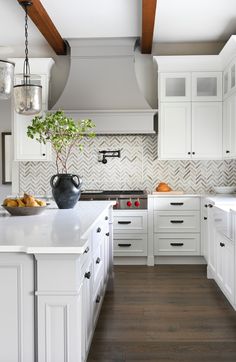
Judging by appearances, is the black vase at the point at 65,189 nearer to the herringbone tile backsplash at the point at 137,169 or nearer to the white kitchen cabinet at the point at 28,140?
the white kitchen cabinet at the point at 28,140

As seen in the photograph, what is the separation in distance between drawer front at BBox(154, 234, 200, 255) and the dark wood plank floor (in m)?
0.66

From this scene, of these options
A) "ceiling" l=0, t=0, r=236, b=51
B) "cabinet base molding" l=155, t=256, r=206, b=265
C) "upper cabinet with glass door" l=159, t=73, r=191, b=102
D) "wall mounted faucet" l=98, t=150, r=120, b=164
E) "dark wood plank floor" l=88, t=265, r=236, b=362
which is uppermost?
"ceiling" l=0, t=0, r=236, b=51

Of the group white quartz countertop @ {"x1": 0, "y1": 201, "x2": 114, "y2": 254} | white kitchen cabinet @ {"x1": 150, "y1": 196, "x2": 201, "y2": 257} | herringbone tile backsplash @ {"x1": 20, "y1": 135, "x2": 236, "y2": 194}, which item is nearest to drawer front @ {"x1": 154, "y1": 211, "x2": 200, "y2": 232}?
white kitchen cabinet @ {"x1": 150, "y1": 196, "x2": 201, "y2": 257}

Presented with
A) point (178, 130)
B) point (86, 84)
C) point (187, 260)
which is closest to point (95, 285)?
point (187, 260)

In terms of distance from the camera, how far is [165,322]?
10.4 ft

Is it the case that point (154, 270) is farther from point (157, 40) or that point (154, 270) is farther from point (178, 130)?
point (157, 40)

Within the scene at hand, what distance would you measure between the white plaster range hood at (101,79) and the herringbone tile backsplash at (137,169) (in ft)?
1.66

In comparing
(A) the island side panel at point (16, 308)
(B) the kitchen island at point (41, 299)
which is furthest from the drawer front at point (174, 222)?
(A) the island side panel at point (16, 308)

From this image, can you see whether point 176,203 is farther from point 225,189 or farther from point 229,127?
point 229,127

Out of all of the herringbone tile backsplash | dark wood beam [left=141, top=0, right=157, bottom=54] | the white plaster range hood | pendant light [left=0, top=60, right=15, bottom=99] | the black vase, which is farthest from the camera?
the herringbone tile backsplash

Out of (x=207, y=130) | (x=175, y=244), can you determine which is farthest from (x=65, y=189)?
(x=207, y=130)

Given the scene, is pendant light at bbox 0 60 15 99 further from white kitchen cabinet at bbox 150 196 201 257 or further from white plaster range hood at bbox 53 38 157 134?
white kitchen cabinet at bbox 150 196 201 257

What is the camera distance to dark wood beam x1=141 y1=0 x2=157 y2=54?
13.4 ft

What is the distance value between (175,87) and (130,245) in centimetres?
206
